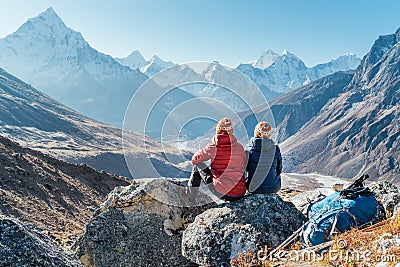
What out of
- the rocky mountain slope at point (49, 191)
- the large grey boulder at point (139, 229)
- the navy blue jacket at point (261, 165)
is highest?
the navy blue jacket at point (261, 165)

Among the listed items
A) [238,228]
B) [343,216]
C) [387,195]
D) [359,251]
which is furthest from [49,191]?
[359,251]

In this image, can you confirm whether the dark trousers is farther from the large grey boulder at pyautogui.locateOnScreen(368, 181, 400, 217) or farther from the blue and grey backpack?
the large grey boulder at pyautogui.locateOnScreen(368, 181, 400, 217)

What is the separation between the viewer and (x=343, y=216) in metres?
8.16

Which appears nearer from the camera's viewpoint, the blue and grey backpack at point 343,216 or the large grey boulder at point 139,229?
the blue and grey backpack at point 343,216

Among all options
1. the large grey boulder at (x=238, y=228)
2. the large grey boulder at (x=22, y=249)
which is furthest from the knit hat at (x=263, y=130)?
the large grey boulder at (x=22, y=249)

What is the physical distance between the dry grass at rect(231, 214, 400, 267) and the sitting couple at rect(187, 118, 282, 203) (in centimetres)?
297

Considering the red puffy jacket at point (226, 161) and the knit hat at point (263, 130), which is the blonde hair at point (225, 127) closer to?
the red puffy jacket at point (226, 161)

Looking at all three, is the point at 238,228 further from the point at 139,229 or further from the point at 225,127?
the point at 139,229

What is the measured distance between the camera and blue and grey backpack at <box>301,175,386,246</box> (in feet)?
26.3

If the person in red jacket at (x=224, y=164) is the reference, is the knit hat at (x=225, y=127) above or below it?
above

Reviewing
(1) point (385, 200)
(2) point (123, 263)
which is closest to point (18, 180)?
(2) point (123, 263)

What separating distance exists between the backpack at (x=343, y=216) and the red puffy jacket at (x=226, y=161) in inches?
99.0

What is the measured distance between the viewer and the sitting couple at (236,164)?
403 inches

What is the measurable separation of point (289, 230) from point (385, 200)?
124 inches
